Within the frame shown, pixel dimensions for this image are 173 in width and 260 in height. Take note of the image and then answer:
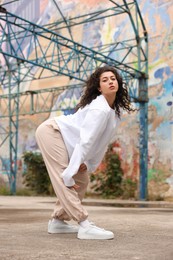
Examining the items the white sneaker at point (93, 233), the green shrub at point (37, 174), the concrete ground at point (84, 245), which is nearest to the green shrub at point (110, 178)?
the green shrub at point (37, 174)

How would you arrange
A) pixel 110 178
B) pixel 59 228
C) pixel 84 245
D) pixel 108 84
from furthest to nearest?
pixel 110 178 < pixel 59 228 < pixel 108 84 < pixel 84 245

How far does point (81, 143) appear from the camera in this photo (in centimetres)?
362

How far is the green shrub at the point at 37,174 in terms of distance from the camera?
1753 centimetres

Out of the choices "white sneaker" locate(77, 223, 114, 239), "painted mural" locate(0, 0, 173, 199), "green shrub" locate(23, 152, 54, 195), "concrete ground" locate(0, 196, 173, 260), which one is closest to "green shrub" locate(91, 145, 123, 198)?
"painted mural" locate(0, 0, 173, 199)

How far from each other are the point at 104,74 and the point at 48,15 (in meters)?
16.5

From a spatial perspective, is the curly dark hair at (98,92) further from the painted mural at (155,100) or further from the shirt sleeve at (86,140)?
the painted mural at (155,100)

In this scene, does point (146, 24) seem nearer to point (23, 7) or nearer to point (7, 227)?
point (23, 7)

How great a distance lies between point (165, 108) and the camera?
1548 centimetres

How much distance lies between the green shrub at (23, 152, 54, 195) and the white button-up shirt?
537 inches

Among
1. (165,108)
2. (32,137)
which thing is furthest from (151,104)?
(32,137)

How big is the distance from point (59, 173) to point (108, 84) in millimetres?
884

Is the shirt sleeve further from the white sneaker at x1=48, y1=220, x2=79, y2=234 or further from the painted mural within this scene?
the painted mural

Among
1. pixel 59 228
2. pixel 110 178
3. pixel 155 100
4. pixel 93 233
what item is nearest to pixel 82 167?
pixel 93 233

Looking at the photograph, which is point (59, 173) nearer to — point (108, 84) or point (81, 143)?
point (81, 143)
